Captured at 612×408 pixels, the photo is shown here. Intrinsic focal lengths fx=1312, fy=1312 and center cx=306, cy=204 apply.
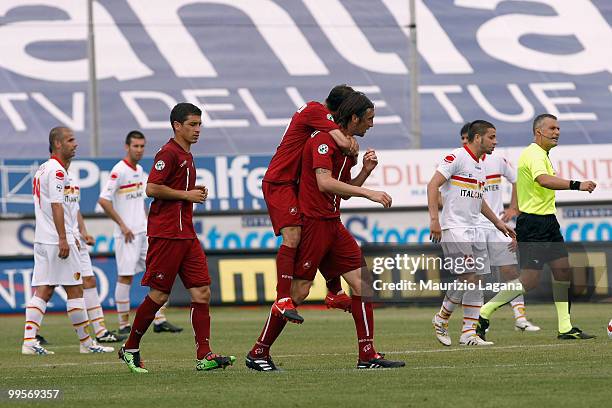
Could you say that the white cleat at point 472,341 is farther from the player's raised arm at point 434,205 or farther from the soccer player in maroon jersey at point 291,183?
the soccer player in maroon jersey at point 291,183

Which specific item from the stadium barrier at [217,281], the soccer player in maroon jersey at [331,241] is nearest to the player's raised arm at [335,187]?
the soccer player in maroon jersey at [331,241]

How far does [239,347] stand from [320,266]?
379cm

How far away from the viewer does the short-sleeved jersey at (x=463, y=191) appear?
13695 millimetres

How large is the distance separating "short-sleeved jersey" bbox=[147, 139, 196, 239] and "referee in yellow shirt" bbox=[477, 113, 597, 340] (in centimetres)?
427

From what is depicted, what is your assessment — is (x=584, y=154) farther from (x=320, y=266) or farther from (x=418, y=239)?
(x=320, y=266)

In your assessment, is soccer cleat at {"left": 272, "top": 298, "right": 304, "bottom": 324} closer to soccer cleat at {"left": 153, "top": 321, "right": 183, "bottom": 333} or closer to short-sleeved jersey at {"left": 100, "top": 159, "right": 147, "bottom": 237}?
soccer cleat at {"left": 153, "top": 321, "right": 183, "bottom": 333}

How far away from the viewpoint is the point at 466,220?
13.9m

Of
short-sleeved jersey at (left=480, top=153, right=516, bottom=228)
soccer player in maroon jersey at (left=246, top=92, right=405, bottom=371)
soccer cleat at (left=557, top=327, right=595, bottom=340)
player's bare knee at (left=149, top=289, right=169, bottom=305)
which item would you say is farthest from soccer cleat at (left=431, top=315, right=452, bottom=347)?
player's bare knee at (left=149, top=289, right=169, bottom=305)

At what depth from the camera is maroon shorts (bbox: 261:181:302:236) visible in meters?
10.2

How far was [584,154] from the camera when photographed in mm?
24297

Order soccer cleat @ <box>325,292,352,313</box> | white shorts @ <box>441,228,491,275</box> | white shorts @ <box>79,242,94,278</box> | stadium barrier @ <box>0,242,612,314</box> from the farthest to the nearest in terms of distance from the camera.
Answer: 1. stadium barrier @ <box>0,242,612,314</box>
2. white shorts @ <box>79,242,94,278</box>
3. white shorts @ <box>441,228,491,275</box>
4. soccer cleat @ <box>325,292,352,313</box>

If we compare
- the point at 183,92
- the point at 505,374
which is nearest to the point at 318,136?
the point at 505,374

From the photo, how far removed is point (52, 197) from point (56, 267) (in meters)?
0.82

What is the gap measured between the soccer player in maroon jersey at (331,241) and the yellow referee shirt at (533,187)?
4.04 meters
